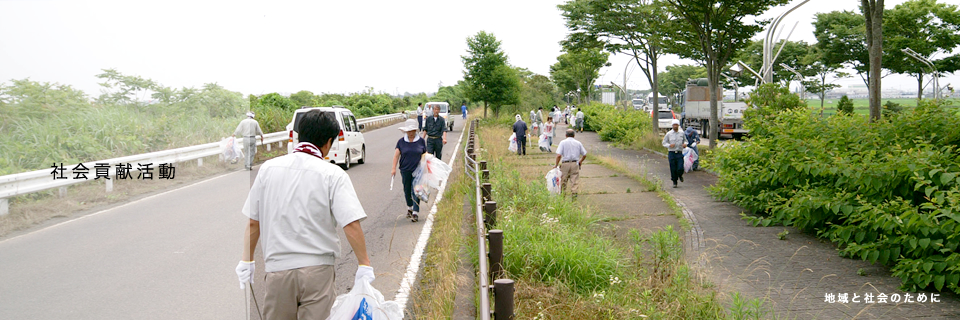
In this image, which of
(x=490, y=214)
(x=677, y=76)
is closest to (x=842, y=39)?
(x=490, y=214)

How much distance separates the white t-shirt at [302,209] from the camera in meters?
3.39

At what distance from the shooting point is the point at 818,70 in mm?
50875

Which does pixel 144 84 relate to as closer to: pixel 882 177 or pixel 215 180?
pixel 215 180

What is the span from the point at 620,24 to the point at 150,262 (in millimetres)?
21627

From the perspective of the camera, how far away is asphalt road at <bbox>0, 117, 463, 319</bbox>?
5637 mm

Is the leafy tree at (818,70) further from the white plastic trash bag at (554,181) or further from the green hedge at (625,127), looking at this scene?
the white plastic trash bag at (554,181)

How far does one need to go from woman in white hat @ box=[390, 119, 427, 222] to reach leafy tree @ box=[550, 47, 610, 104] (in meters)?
42.3

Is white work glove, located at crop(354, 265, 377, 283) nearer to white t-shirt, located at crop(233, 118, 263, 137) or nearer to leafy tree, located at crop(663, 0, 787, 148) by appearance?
white t-shirt, located at crop(233, 118, 263, 137)

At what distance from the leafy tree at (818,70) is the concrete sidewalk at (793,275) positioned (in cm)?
4054

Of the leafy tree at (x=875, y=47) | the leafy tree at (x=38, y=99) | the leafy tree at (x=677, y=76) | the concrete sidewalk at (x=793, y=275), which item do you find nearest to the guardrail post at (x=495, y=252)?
the concrete sidewalk at (x=793, y=275)

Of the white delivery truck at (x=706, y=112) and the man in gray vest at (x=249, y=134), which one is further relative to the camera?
the white delivery truck at (x=706, y=112)

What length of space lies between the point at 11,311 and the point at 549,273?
14.8 ft

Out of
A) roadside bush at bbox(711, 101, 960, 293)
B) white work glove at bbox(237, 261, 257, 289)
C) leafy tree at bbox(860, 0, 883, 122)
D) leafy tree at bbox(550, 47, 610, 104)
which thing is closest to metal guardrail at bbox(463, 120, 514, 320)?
white work glove at bbox(237, 261, 257, 289)

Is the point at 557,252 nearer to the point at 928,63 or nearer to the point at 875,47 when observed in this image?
the point at 875,47
